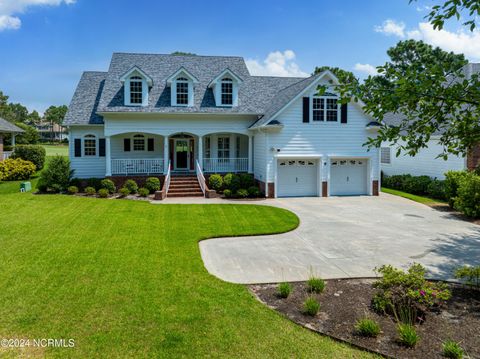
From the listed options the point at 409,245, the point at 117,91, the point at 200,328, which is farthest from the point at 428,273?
the point at 117,91

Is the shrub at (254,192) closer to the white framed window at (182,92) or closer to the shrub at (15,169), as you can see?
the white framed window at (182,92)

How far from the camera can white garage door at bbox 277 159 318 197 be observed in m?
21.2

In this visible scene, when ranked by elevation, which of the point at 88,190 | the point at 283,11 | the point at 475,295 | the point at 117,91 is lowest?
the point at 475,295

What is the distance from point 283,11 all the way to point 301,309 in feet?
41.2

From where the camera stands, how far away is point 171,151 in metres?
24.7

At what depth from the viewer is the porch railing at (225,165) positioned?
23266 millimetres

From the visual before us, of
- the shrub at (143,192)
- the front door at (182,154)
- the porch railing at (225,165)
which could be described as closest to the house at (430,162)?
the porch railing at (225,165)

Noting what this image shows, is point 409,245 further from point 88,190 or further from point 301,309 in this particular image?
point 88,190

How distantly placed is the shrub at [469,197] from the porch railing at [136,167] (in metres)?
16.7

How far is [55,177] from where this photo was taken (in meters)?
20.6

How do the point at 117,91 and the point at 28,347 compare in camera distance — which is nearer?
the point at 28,347

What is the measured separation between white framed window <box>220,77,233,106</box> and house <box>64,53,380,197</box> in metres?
0.06

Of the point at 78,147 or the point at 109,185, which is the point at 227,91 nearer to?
the point at 109,185

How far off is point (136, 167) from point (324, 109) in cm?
1237
